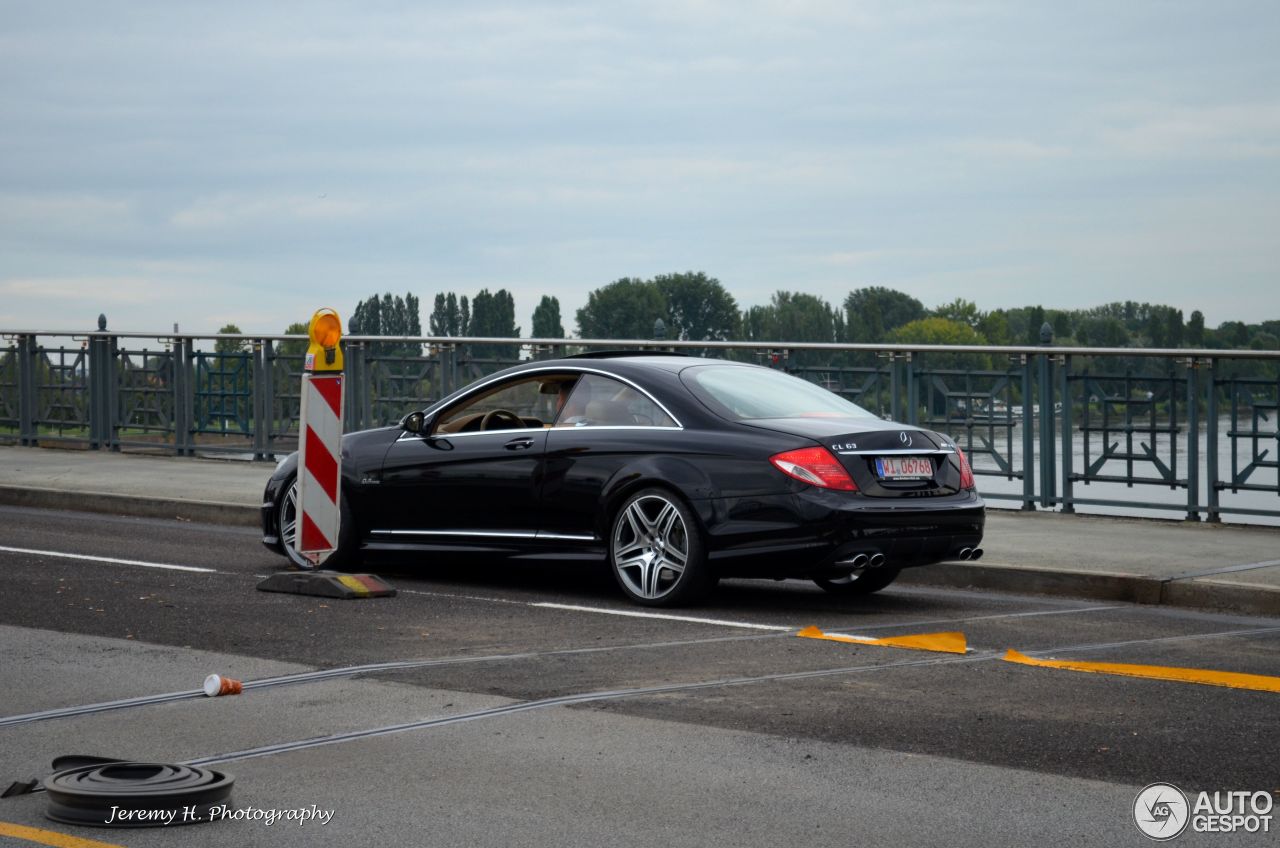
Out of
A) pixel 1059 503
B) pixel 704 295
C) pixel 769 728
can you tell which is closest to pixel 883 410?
pixel 1059 503

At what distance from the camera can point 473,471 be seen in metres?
10.6

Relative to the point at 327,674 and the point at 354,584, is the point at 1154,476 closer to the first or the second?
the point at 354,584

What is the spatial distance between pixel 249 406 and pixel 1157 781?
16.0 metres

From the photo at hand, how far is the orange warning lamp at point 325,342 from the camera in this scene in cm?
1012

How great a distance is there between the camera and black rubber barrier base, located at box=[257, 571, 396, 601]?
10125mm

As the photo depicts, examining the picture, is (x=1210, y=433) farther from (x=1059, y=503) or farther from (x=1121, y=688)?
(x=1121, y=688)

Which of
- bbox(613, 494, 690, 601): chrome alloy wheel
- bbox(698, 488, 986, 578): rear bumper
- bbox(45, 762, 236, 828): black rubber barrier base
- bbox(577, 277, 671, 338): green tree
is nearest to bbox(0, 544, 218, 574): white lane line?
bbox(613, 494, 690, 601): chrome alloy wheel

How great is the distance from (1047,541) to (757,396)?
11.1ft

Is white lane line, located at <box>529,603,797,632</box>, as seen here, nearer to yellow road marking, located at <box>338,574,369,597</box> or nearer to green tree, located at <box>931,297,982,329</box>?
yellow road marking, located at <box>338,574,369,597</box>

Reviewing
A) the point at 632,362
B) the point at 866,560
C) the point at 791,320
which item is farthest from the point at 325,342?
the point at 791,320

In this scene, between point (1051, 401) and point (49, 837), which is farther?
point (1051, 401)

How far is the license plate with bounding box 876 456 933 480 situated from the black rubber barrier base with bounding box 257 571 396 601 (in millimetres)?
3010

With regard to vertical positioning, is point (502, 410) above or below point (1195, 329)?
below

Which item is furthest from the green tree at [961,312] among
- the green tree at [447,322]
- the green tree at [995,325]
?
the green tree at [447,322]
